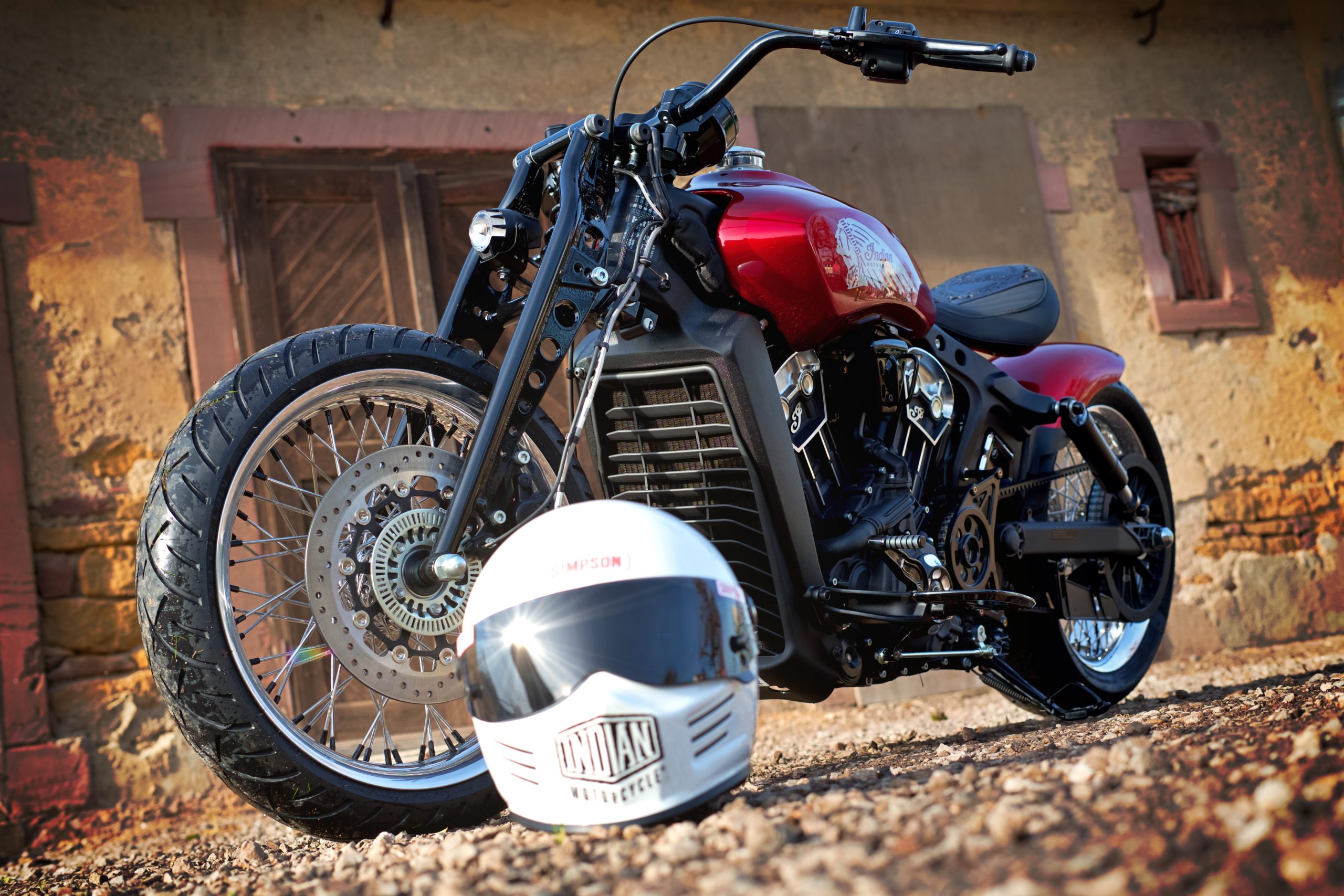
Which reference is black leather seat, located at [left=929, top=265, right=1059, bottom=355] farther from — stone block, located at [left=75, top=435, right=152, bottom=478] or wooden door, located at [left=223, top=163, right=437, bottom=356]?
stone block, located at [left=75, top=435, right=152, bottom=478]

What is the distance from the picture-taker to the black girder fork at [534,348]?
6.95 feet

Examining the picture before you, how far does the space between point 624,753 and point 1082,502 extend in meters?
2.41

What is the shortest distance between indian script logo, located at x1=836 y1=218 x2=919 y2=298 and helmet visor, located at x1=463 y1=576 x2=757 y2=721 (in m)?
1.12

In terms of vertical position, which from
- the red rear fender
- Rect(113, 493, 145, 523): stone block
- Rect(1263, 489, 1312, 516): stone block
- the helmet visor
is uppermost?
Rect(113, 493, 145, 523): stone block

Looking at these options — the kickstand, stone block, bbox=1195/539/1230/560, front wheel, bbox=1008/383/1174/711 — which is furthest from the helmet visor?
stone block, bbox=1195/539/1230/560

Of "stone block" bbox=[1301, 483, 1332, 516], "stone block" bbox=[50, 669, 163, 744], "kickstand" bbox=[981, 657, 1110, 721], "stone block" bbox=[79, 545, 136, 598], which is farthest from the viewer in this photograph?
"stone block" bbox=[1301, 483, 1332, 516]

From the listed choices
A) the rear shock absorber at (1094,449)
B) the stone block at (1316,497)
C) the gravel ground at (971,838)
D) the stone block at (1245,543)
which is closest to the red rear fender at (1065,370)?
the rear shock absorber at (1094,449)

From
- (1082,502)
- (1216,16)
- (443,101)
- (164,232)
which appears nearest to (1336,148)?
(1216,16)

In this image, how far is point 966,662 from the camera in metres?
2.81

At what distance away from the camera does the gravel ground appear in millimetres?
1215

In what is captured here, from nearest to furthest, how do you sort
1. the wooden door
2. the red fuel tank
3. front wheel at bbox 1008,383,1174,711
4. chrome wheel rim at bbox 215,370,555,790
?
chrome wheel rim at bbox 215,370,555,790
the red fuel tank
front wheel at bbox 1008,383,1174,711
the wooden door

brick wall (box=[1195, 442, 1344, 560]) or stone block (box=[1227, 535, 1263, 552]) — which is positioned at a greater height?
brick wall (box=[1195, 442, 1344, 560])

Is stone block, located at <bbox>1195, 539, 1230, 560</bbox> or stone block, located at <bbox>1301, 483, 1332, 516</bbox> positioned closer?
stone block, located at <bbox>1195, 539, 1230, 560</bbox>

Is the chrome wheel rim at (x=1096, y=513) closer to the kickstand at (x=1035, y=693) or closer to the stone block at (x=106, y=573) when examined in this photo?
the kickstand at (x=1035, y=693)
